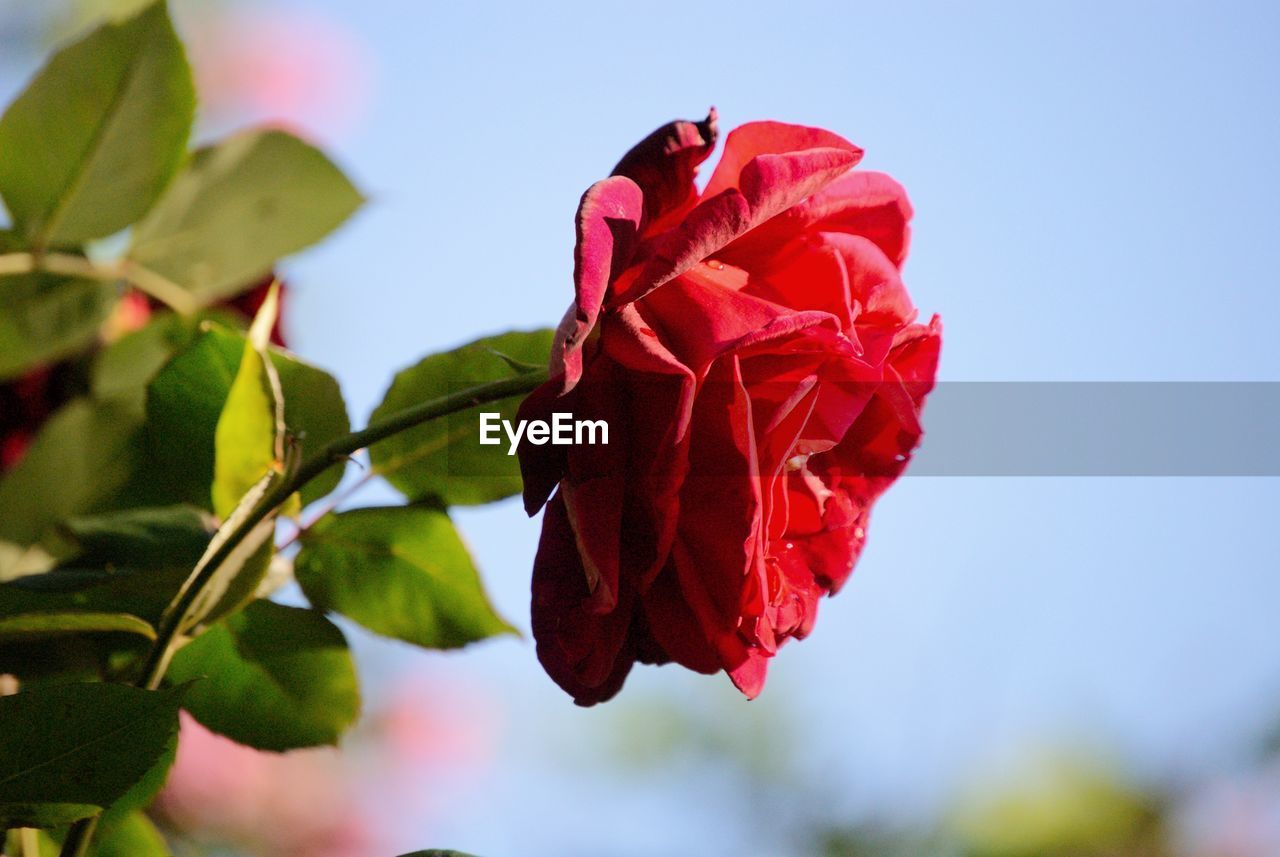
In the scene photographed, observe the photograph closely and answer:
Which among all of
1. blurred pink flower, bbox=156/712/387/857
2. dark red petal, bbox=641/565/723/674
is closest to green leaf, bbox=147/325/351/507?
dark red petal, bbox=641/565/723/674

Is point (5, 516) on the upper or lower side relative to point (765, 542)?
lower

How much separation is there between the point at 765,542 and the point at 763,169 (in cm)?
11

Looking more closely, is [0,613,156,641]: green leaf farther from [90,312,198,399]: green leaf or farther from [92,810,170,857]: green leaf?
[90,312,198,399]: green leaf

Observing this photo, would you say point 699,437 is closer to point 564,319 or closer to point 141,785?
point 564,319

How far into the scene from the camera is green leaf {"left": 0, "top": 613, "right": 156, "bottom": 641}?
1.20 feet

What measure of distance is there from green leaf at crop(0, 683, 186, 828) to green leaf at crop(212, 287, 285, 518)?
9 cm

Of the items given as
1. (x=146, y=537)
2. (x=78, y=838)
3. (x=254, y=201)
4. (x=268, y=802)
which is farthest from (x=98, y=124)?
(x=268, y=802)

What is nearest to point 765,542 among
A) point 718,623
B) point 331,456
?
point 718,623

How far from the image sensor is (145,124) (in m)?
0.55

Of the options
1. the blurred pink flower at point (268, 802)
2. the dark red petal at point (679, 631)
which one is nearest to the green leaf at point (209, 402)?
the dark red petal at point (679, 631)

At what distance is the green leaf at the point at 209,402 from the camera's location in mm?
449

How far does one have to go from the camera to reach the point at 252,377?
0.42m

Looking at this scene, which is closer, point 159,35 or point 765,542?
point 765,542

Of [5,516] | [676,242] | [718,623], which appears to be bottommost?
[5,516]
